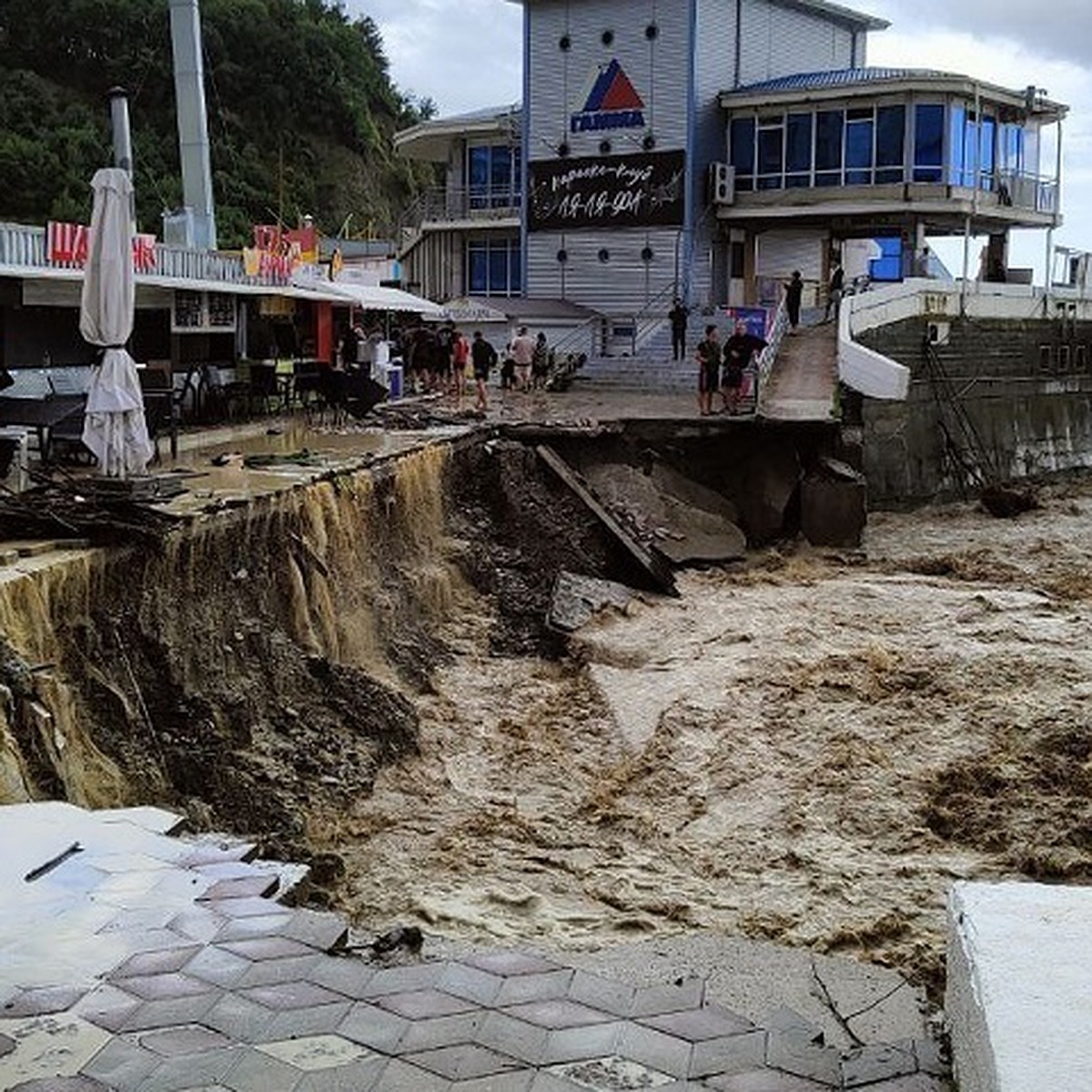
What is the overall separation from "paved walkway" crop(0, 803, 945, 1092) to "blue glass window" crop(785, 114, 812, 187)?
98.9ft

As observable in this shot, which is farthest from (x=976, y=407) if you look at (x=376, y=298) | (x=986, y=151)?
(x=376, y=298)

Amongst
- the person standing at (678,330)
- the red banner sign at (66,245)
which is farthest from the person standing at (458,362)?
the red banner sign at (66,245)

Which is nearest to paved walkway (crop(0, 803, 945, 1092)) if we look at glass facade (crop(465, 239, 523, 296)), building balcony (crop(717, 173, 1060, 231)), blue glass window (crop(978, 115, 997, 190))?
building balcony (crop(717, 173, 1060, 231))

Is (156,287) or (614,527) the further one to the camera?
(156,287)

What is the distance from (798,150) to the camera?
34.1 meters

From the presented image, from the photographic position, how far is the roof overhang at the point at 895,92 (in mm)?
32094

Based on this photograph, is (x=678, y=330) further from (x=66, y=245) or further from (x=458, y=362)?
(x=66, y=245)

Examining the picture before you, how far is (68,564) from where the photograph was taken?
1004 centimetres

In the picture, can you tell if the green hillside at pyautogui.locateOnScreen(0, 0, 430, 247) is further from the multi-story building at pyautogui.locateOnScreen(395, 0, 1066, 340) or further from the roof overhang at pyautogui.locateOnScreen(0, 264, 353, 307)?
the roof overhang at pyautogui.locateOnScreen(0, 264, 353, 307)

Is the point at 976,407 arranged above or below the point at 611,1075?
above

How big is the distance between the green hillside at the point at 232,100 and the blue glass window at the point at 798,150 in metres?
29.6

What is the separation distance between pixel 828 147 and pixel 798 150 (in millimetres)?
761

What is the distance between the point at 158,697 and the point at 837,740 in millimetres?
5853

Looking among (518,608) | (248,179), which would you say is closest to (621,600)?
(518,608)
